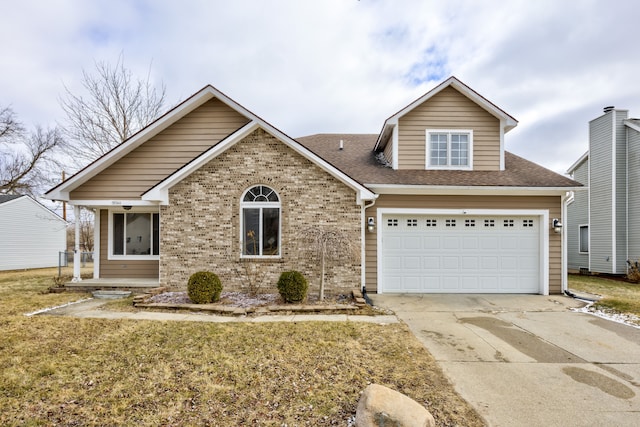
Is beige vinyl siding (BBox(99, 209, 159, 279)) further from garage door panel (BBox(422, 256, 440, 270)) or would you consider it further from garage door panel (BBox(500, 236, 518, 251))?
garage door panel (BBox(500, 236, 518, 251))

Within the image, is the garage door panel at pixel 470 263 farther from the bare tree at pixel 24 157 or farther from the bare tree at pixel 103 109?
the bare tree at pixel 24 157

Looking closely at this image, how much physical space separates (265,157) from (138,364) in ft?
19.7

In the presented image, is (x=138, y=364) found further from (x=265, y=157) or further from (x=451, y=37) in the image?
(x=451, y=37)

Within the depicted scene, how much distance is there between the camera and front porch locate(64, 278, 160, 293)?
960cm

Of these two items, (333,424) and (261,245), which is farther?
(261,245)

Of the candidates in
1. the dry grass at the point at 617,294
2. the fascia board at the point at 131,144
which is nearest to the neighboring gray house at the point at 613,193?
the dry grass at the point at 617,294

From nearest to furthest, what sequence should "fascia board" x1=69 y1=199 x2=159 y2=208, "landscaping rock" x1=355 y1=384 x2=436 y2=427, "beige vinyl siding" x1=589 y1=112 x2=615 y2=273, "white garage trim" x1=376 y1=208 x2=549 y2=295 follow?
"landscaping rock" x1=355 y1=384 x2=436 y2=427, "white garage trim" x1=376 y1=208 x2=549 y2=295, "fascia board" x1=69 y1=199 x2=159 y2=208, "beige vinyl siding" x1=589 y1=112 x2=615 y2=273

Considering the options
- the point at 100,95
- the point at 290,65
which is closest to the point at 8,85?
the point at 100,95

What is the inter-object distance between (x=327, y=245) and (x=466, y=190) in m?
4.56

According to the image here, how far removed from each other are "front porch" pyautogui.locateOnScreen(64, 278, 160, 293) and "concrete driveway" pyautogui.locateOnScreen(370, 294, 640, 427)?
6967 millimetres

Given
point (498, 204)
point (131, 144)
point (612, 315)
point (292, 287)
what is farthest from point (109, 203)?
point (612, 315)

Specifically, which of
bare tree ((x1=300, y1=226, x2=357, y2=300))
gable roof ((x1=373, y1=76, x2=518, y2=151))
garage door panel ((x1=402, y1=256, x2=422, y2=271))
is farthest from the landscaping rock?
gable roof ((x1=373, y1=76, x2=518, y2=151))

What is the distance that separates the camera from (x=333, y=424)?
3266 millimetres

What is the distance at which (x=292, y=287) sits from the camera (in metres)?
7.83
